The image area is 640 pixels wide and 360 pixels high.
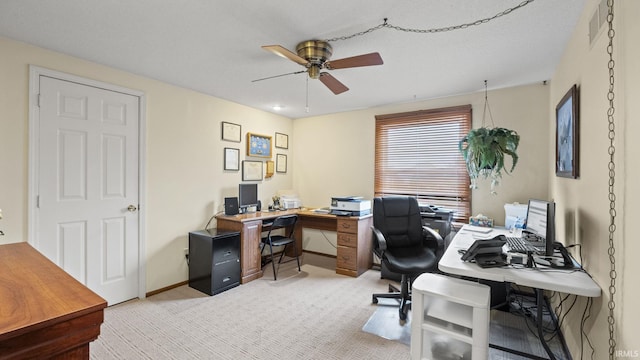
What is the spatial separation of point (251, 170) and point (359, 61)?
270cm

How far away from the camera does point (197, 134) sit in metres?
3.53

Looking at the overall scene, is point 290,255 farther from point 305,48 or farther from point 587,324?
point 587,324

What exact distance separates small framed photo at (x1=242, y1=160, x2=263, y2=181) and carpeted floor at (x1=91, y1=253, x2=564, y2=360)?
1600mm

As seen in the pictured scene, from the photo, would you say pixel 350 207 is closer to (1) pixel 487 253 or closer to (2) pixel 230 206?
(2) pixel 230 206

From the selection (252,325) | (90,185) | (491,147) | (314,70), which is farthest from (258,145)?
(491,147)

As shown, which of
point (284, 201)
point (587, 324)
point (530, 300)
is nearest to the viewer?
point (587, 324)

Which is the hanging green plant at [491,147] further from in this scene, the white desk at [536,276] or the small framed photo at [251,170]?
the small framed photo at [251,170]

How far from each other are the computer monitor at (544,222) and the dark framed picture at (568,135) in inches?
11.8

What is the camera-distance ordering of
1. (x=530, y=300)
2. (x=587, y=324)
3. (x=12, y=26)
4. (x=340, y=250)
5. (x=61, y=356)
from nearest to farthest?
(x=61, y=356) < (x=587, y=324) < (x=12, y=26) < (x=530, y=300) < (x=340, y=250)

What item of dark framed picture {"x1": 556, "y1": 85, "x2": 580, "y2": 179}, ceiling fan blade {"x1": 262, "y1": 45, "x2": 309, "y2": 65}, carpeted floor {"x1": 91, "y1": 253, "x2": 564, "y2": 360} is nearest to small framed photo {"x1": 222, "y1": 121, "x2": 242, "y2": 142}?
carpeted floor {"x1": 91, "y1": 253, "x2": 564, "y2": 360}

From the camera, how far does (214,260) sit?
3.09 m

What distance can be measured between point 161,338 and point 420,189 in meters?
3.31

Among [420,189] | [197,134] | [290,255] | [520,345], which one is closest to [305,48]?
[197,134]

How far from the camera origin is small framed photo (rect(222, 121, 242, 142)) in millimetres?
3831
